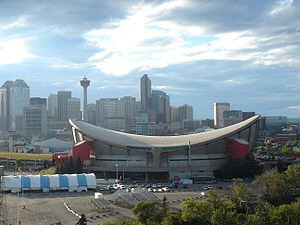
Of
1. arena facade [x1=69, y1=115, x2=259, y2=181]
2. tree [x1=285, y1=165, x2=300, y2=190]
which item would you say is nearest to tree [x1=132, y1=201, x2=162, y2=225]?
tree [x1=285, y1=165, x2=300, y2=190]

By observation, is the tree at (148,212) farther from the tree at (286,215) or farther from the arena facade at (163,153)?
the arena facade at (163,153)

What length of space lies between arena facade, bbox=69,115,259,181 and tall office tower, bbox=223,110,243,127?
106362 mm

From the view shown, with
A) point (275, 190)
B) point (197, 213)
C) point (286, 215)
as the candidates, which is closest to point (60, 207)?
point (197, 213)

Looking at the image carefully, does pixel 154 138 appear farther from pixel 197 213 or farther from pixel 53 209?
pixel 197 213

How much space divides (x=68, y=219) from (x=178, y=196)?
12.1 m

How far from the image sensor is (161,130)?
14612cm

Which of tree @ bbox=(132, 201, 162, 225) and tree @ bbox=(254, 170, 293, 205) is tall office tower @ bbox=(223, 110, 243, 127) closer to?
tree @ bbox=(254, 170, 293, 205)

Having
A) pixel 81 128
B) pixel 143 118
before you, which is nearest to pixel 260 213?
pixel 81 128

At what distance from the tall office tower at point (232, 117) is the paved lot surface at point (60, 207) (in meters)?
123

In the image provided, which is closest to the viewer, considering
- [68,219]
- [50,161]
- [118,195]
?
[68,219]

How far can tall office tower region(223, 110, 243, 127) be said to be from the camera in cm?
16827

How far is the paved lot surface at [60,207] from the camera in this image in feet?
106

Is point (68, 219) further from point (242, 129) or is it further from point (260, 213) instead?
point (242, 129)

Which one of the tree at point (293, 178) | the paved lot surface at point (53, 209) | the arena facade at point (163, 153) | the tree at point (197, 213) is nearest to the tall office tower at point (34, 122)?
the arena facade at point (163, 153)
